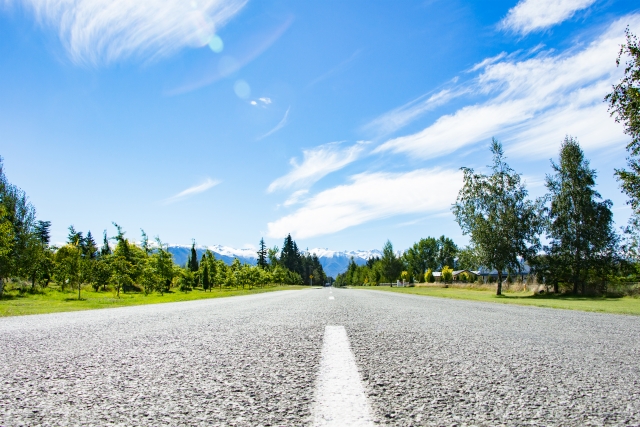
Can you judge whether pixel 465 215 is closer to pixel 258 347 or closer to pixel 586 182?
pixel 586 182

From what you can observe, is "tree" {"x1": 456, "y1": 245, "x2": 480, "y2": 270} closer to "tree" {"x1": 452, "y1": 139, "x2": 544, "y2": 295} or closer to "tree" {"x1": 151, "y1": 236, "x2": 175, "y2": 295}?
"tree" {"x1": 452, "y1": 139, "x2": 544, "y2": 295}

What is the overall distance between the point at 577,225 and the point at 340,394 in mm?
36484

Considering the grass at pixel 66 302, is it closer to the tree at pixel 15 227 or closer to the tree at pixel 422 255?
the tree at pixel 15 227

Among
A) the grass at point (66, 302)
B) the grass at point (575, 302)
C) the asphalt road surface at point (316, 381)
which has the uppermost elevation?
the asphalt road surface at point (316, 381)

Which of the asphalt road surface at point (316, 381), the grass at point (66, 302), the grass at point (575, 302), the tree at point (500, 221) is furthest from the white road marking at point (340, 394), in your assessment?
the tree at point (500, 221)

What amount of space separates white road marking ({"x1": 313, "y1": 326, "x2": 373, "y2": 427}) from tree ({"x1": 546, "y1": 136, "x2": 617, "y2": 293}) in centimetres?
3435

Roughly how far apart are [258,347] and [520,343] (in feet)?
8.42

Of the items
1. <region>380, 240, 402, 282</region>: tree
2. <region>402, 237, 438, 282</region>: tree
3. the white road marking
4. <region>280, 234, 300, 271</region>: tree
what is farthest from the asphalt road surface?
<region>280, 234, 300, 271</region>: tree

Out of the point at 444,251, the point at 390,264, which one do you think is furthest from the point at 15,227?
the point at 444,251

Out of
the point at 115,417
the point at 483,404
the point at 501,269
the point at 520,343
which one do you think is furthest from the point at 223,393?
the point at 501,269

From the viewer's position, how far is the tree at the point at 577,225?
2991cm

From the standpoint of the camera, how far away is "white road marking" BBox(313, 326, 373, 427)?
1427mm

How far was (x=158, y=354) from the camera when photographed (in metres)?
2.87

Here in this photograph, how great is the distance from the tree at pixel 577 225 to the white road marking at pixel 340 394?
34349 millimetres
